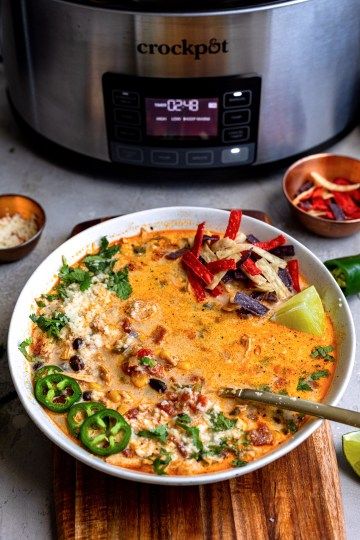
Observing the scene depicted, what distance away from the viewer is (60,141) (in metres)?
2.41

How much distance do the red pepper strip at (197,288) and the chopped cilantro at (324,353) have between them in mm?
332

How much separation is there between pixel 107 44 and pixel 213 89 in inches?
13.6

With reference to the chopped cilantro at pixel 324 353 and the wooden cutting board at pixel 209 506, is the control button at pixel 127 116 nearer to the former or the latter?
the chopped cilantro at pixel 324 353

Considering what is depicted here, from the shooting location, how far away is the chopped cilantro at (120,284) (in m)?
1.88

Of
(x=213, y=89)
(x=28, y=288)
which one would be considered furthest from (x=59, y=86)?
(x=28, y=288)

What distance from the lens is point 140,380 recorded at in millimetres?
1648

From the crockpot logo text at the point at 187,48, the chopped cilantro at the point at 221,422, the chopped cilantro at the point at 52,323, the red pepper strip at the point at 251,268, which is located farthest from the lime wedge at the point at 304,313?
the crockpot logo text at the point at 187,48

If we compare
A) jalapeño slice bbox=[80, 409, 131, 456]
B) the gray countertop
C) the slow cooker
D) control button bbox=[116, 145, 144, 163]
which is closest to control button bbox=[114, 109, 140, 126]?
the slow cooker

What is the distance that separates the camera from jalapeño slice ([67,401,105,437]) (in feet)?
5.11

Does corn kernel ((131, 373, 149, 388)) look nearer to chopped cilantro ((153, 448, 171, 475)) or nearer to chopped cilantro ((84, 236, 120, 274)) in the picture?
chopped cilantro ((153, 448, 171, 475))

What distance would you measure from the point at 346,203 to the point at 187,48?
2.48 ft

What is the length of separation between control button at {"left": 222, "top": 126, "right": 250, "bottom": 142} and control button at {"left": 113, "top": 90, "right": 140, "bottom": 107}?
0.30 m

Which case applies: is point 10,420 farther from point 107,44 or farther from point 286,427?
point 107,44

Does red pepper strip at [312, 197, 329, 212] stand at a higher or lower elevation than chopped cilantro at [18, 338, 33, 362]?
lower
